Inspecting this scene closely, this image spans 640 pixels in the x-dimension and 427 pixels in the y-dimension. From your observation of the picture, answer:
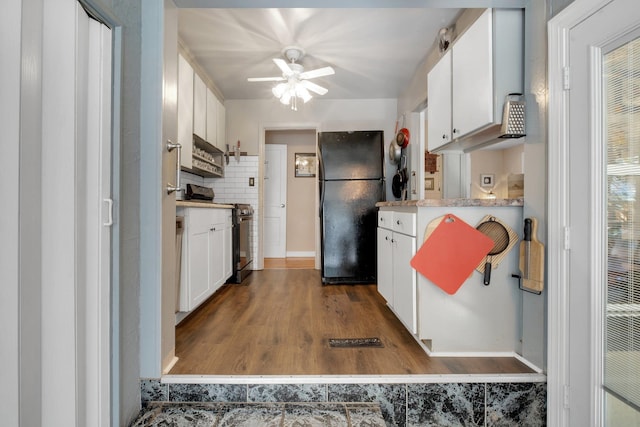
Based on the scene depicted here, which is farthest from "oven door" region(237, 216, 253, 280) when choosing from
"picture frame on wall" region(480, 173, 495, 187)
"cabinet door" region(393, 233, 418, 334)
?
"picture frame on wall" region(480, 173, 495, 187)

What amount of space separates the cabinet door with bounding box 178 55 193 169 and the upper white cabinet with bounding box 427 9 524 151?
2.27 meters

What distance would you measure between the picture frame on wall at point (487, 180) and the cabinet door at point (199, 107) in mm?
2944

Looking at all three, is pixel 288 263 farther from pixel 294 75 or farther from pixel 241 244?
pixel 294 75

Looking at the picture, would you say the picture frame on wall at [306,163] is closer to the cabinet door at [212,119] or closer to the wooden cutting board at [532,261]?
the cabinet door at [212,119]

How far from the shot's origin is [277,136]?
5.74 metres

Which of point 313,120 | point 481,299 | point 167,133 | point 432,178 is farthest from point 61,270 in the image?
point 432,178

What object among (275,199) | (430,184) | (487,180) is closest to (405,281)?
(487,180)

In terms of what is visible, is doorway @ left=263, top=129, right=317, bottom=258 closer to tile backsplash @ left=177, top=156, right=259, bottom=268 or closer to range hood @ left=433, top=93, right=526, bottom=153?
tile backsplash @ left=177, top=156, right=259, bottom=268

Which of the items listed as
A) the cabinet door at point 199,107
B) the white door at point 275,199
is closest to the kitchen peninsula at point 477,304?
the cabinet door at point 199,107

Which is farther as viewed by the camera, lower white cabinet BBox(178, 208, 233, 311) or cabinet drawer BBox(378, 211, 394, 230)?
cabinet drawer BBox(378, 211, 394, 230)

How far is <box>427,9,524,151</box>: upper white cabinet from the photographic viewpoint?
5.49 feet

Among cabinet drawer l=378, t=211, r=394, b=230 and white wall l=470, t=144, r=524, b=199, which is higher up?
white wall l=470, t=144, r=524, b=199

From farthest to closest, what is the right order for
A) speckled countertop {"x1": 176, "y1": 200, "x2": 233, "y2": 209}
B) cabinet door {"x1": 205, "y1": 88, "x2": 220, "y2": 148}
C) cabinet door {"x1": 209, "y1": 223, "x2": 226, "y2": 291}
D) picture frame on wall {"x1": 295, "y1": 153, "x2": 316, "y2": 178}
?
picture frame on wall {"x1": 295, "y1": 153, "x2": 316, "y2": 178}, cabinet door {"x1": 205, "y1": 88, "x2": 220, "y2": 148}, cabinet door {"x1": 209, "y1": 223, "x2": 226, "y2": 291}, speckled countertop {"x1": 176, "y1": 200, "x2": 233, "y2": 209}

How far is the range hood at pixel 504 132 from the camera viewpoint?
62.7 inches
